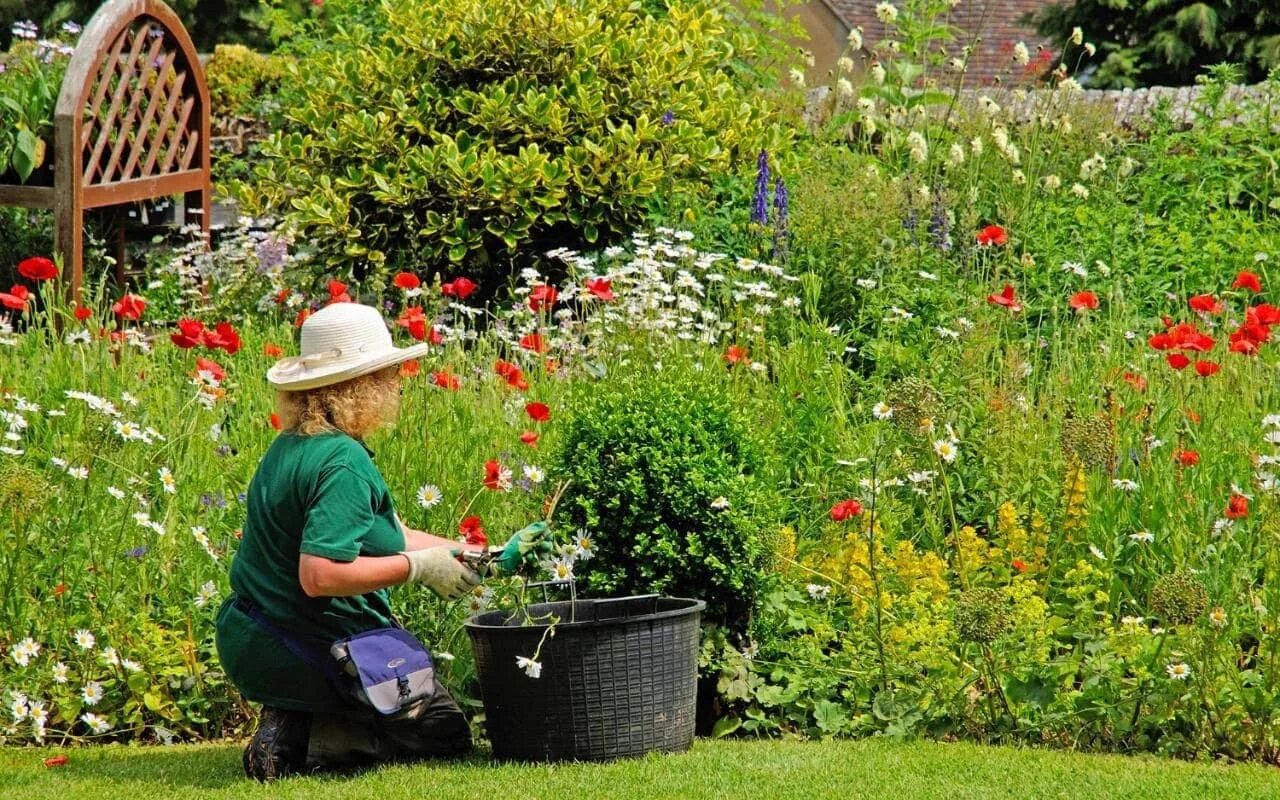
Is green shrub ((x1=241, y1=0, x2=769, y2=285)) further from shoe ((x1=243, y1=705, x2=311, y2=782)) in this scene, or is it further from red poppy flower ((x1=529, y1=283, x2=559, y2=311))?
shoe ((x1=243, y1=705, x2=311, y2=782))

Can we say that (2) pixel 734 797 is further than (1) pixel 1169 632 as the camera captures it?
No

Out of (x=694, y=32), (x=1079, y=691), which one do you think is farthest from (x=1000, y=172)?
(x=1079, y=691)

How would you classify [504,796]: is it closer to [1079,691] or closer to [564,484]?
[564,484]

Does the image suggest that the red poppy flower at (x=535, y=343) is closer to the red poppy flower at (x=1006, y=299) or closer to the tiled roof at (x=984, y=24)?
the red poppy flower at (x=1006, y=299)

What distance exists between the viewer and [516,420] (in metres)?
5.36

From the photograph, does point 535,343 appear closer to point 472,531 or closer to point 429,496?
point 429,496

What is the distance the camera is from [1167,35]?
1638 cm

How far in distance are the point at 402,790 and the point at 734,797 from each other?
0.82 meters

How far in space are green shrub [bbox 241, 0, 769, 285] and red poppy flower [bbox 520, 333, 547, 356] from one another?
173cm

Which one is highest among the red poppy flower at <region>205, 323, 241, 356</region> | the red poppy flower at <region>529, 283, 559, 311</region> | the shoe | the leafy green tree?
the leafy green tree

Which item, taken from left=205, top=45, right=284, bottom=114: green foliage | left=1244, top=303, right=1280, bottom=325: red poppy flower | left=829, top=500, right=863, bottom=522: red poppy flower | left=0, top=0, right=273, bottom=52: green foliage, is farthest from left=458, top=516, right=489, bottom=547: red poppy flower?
left=0, top=0, right=273, bottom=52: green foliage

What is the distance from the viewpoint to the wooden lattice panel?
8.39m

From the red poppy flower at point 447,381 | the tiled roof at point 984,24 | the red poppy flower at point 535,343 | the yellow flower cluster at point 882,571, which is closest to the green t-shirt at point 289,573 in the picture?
the red poppy flower at point 447,381

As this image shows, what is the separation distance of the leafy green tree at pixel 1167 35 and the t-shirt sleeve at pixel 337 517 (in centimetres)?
1364
